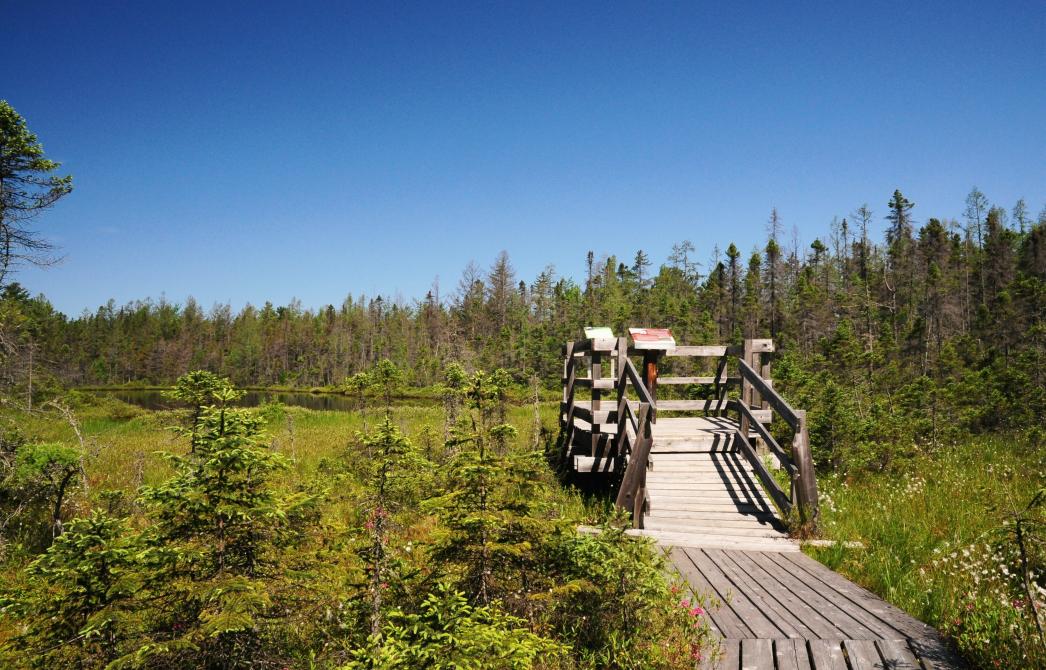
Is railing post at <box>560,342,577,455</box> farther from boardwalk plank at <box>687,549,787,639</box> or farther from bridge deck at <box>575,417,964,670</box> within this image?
boardwalk plank at <box>687,549,787,639</box>

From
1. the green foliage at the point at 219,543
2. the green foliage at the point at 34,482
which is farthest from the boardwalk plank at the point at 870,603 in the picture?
the green foliage at the point at 34,482

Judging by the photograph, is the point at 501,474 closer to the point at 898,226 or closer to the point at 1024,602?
the point at 1024,602

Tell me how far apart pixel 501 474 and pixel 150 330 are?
407 feet

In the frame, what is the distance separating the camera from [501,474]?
4.27m

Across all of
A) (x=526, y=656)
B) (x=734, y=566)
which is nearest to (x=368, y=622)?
(x=526, y=656)

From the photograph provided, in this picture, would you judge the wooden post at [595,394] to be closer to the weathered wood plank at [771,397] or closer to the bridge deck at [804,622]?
the weathered wood plank at [771,397]

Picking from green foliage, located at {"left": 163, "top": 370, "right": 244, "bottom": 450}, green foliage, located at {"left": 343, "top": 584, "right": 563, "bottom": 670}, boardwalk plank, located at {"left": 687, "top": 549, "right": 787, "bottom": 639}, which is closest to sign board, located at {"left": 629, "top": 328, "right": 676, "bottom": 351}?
boardwalk plank, located at {"left": 687, "top": 549, "right": 787, "bottom": 639}

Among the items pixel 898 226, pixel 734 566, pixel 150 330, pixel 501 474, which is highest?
pixel 898 226

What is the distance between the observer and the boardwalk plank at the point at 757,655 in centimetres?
389

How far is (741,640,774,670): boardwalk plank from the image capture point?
153 inches

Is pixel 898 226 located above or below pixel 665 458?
above

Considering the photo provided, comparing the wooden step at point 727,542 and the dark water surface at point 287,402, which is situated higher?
the wooden step at point 727,542

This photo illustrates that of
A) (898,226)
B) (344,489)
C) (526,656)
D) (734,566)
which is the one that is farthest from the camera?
(898,226)

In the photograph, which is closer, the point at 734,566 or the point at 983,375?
the point at 734,566
